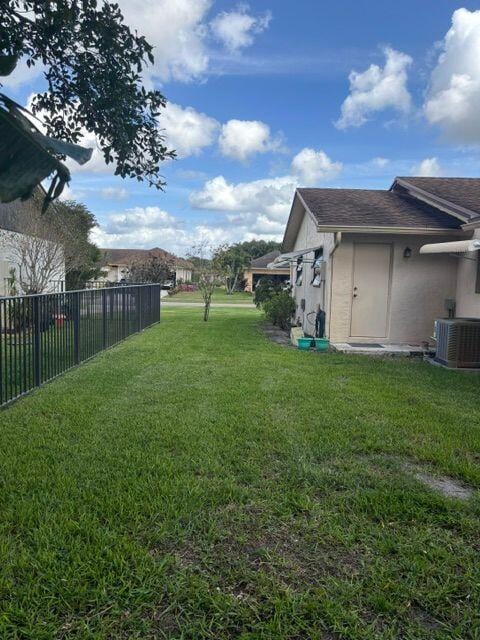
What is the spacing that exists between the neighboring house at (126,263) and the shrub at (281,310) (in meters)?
16.7

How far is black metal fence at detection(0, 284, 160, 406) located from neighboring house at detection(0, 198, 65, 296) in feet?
20.2

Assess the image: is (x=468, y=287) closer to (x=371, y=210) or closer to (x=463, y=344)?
(x=463, y=344)

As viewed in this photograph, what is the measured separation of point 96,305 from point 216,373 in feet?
10.8

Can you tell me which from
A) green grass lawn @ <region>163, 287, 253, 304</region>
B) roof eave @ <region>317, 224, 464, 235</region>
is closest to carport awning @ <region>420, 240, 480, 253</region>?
roof eave @ <region>317, 224, 464, 235</region>

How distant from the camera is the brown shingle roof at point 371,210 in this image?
10.1 m

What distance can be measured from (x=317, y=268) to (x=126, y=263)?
123 ft

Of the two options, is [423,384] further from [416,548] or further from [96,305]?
[96,305]

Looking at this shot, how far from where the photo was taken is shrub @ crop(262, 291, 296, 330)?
49.5 ft

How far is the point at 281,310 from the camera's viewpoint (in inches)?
593

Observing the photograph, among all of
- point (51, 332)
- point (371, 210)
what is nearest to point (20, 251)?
point (51, 332)

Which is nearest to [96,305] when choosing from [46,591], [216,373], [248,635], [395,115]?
→ [216,373]

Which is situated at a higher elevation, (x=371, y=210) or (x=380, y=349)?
(x=371, y=210)

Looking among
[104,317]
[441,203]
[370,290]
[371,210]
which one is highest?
[441,203]

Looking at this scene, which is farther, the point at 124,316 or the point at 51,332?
the point at 124,316
